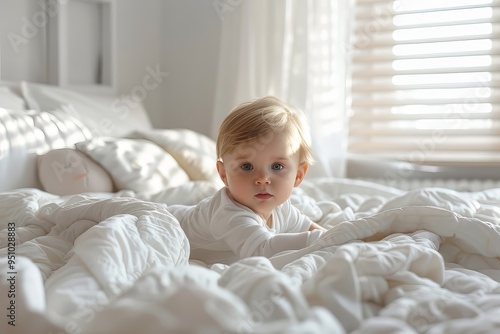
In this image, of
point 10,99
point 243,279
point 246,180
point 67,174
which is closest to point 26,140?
point 67,174

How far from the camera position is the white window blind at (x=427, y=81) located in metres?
2.91

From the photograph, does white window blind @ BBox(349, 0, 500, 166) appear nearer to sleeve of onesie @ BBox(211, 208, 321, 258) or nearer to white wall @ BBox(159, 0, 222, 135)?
white wall @ BBox(159, 0, 222, 135)

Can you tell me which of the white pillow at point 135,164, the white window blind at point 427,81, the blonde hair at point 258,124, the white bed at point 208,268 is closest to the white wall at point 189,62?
the white window blind at point 427,81

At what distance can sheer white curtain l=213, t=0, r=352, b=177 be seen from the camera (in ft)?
9.93

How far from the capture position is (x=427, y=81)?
3049 millimetres

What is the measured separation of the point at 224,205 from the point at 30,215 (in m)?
0.44

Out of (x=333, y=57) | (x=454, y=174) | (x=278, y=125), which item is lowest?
(x=454, y=174)

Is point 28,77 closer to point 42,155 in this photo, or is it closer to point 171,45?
point 42,155

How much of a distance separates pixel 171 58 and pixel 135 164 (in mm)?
1490

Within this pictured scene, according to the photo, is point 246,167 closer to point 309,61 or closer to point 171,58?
point 309,61

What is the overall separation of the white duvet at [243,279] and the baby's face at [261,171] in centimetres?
27

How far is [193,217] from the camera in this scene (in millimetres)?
1507

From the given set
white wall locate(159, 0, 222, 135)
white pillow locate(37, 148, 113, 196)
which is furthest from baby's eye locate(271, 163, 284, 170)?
white wall locate(159, 0, 222, 135)

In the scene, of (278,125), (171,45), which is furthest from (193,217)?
(171,45)
